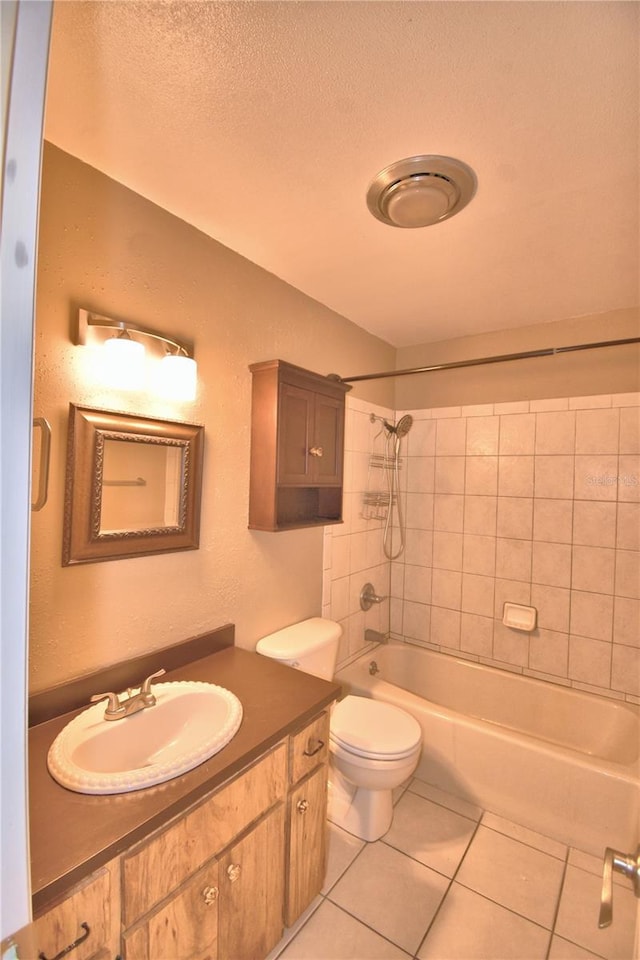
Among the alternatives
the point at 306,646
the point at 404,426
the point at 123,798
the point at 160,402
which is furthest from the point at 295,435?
the point at 123,798

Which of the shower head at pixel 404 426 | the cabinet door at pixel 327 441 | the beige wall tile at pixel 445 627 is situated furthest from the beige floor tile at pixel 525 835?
the shower head at pixel 404 426

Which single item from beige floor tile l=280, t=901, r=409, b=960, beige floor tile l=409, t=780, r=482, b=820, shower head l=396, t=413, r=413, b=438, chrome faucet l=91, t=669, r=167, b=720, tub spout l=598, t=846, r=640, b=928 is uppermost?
shower head l=396, t=413, r=413, b=438

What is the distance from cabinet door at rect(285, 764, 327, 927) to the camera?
1270mm

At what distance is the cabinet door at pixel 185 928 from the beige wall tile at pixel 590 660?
6.55 ft

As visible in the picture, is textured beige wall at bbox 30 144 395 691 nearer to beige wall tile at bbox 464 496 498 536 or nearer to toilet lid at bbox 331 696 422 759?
toilet lid at bbox 331 696 422 759

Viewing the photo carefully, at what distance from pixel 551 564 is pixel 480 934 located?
1572 millimetres

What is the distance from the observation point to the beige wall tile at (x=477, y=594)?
244cm

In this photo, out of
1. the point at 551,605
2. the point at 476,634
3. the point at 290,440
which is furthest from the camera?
the point at 476,634

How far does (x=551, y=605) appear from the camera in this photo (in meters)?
2.26

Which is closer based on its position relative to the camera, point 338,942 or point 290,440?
point 338,942

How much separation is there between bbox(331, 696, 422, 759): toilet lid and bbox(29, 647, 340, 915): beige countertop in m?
0.48

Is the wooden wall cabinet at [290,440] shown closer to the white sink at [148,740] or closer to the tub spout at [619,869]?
the white sink at [148,740]

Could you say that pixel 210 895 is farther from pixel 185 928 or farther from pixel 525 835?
pixel 525 835

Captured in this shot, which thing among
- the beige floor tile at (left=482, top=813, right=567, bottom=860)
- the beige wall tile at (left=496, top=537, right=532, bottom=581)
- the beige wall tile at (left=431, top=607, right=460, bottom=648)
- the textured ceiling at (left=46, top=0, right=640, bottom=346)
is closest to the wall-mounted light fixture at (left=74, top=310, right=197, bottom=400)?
the textured ceiling at (left=46, top=0, right=640, bottom=346)
